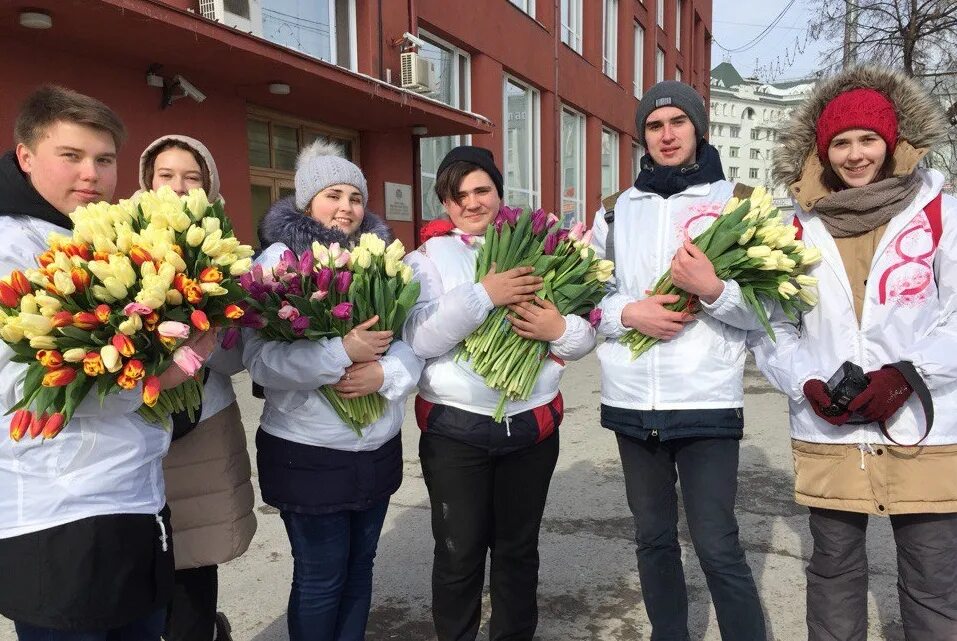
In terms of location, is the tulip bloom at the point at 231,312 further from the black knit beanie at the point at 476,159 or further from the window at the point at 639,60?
the window at the point at 639,60

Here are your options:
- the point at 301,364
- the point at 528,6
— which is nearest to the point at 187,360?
the point at 301,364

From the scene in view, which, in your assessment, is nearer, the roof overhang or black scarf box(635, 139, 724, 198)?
black scarf box(635, 139, 724, 198)

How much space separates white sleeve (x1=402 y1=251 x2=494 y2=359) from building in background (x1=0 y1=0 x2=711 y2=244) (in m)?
3.95

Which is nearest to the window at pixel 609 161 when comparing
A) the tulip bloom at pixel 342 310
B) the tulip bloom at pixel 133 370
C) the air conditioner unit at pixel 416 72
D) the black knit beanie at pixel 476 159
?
the air conditioner unit at pixel 416 72

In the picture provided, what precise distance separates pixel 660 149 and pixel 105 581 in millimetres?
2073

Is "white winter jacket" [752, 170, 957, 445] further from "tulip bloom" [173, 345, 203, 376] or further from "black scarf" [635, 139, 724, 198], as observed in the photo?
"tulip bloom" [173, 345, 203, 376]

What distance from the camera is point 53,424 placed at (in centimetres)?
150

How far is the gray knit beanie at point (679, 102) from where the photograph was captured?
2.36m

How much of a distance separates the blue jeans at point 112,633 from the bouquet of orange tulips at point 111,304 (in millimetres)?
481

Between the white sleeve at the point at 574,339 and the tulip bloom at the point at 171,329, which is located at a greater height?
the tulip bloom at the point at 171,329

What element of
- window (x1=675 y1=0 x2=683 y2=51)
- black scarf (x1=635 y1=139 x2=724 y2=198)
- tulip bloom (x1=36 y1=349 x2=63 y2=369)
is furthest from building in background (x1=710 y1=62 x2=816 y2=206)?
tulip bloom (x1=36 y1=349 x2=63 y2=369)

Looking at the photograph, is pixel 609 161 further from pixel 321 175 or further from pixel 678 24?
pixel 321 175

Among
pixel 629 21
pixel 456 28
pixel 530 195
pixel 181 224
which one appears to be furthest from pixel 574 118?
pixel 181 224

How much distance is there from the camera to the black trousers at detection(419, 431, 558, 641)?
2.42m
